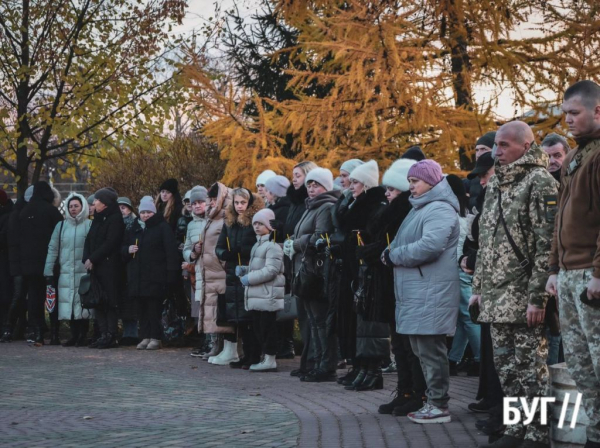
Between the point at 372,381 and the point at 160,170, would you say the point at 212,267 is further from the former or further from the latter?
the point at 160,170

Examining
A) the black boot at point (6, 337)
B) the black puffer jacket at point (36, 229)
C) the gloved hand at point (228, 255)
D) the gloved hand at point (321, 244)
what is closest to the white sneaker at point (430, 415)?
the gloved hand at point (321, 244)

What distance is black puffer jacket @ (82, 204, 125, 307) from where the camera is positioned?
15023 millimetres

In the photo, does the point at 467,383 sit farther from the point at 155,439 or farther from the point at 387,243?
the point at 155,439

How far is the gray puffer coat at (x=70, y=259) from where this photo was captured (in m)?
15.4

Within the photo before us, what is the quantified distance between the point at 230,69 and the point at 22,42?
10.0m

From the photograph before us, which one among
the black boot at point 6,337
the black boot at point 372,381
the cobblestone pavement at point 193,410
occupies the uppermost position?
the black boot at point 6,337

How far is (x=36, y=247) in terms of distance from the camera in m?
16.0

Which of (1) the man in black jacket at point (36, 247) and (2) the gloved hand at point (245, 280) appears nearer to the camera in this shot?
(2) the gloved hand at point (245, 280)

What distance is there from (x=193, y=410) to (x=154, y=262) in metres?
5.83

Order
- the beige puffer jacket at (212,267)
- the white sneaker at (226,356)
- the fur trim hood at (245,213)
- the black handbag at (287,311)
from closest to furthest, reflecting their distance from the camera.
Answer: the black handbag at (287,311) → the fur trim hood at (245,213) → the white sneaker at (226,356) → the beige puffer jacket at (212,267)

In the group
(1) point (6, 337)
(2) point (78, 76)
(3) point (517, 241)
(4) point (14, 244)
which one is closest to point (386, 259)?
(3) point (517, 241)

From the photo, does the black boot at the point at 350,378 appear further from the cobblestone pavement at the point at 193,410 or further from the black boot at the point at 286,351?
the black boot at the point at 286,351

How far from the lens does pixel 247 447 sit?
23.2 ft

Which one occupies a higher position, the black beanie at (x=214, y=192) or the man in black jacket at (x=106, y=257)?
the black beanie at (x=214, y=192)
